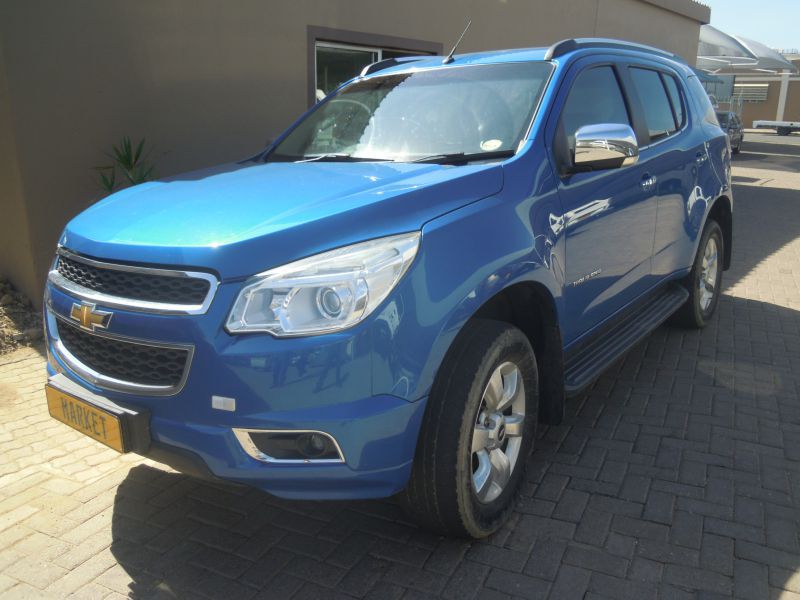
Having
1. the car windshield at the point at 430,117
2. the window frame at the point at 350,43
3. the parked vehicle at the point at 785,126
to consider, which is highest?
the window frame at the point at 350,43

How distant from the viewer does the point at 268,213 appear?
255cm

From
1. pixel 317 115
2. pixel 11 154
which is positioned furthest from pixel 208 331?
pixel 11 154

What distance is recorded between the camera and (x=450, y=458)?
101 inches

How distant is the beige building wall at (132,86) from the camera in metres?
5.46

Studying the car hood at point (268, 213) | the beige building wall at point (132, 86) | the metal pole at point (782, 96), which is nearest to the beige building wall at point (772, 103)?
the metal pole at point (782, 96)

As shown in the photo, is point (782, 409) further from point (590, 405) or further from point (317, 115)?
point (317, 115)

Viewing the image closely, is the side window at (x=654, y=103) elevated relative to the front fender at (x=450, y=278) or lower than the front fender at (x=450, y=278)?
elevated

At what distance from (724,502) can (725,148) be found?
3.40m

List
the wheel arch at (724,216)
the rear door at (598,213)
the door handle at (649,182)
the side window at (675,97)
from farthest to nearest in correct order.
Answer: the wheel arch at (724,216) → the side window at (675,97) → the door handle at (649,182) → the rear door at (598,213)

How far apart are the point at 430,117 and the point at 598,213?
0.99m

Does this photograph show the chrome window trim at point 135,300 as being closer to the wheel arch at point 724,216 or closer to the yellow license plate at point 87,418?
the yellow license plate at point 87,418

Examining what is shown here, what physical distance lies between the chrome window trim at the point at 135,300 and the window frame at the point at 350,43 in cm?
533

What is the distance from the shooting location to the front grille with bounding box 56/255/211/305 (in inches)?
93.1

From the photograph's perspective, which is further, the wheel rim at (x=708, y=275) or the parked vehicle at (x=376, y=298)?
the wheel rim at (x=708, y=275)
